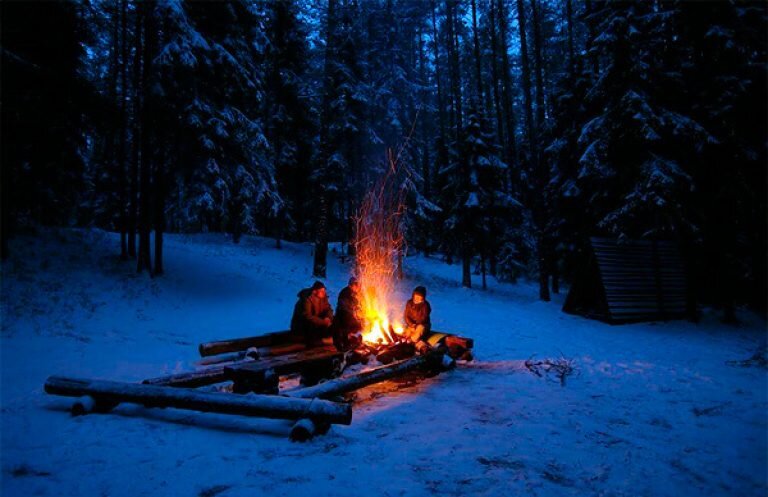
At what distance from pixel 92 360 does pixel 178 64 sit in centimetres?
943

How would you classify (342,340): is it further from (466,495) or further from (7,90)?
(7,90)

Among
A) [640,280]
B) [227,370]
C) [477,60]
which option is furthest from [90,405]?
[477,60]

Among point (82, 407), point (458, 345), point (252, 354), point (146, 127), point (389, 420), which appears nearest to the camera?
point (82, 407)

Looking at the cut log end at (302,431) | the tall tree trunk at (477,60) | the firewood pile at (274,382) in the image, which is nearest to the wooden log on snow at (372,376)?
the firewood pile at (274,382)

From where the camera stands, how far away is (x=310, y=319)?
28.3 ft

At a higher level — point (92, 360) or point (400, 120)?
point (400, 120)

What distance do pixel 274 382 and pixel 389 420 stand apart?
5.69 ft

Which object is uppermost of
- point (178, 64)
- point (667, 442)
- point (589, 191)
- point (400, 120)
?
point (400, 120)

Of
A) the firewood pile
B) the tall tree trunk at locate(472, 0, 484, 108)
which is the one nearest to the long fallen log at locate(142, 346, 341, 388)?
the firewood pile

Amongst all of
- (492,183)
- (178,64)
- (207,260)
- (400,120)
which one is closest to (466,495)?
(178,64)

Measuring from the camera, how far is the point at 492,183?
22484 mm

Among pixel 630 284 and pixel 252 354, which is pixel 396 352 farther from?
pixel 630 284

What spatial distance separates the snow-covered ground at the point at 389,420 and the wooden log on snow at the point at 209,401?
25cm

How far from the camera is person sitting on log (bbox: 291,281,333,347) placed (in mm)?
8586
